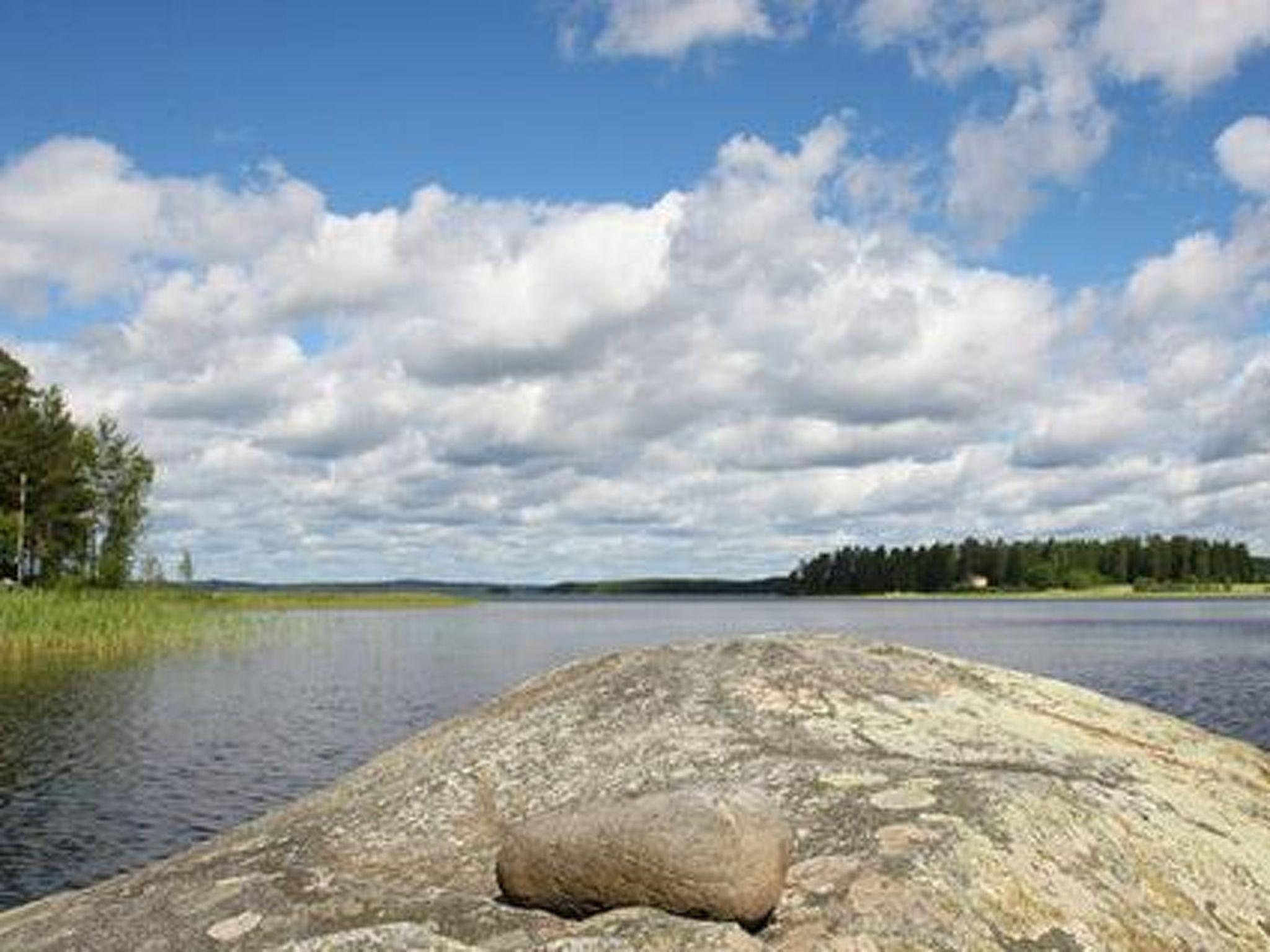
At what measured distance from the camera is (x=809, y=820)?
7.37m

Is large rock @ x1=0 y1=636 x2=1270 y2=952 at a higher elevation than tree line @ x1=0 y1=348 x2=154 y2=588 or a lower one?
lower

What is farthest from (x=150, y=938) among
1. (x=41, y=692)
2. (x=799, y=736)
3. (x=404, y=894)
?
(x=41, y=692)

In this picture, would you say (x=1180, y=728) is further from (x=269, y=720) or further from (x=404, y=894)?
(x=269, y=720)

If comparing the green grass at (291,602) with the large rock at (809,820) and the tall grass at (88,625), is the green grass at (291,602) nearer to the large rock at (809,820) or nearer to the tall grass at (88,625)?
the tall grass at (88,625)

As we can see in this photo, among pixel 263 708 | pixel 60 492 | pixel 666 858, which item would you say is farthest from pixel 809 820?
pixel 60 492

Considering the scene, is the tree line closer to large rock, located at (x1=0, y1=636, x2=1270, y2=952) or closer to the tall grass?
the tall grass

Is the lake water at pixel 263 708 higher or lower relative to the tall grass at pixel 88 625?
lower

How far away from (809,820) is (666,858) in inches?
60.4

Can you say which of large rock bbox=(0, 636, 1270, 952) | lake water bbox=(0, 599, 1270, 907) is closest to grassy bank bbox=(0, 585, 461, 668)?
lake water bbox=(0, 599, 1270, 907)

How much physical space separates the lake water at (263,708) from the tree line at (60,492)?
17.2 metres

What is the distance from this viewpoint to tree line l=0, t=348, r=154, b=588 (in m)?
89.4

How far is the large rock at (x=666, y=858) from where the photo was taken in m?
6.08

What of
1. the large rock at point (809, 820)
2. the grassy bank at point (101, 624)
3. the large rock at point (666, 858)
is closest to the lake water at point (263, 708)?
the grassy bank at point (101, 624)

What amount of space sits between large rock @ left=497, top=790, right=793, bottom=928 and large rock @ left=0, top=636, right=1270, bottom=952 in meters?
0.21
